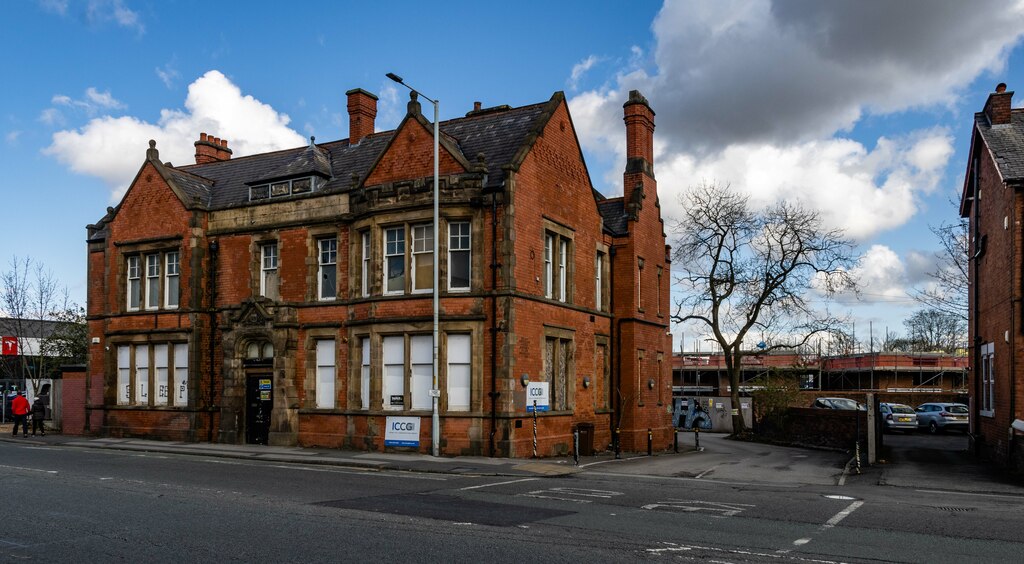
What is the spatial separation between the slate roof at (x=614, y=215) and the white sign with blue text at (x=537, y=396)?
332 inches

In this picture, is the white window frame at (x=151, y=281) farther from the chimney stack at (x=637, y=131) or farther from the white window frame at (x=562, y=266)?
the chimney stack at (x=637, y=131)

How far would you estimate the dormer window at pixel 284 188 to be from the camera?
2933 cm

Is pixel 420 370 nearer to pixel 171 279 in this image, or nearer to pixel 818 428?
pixel 171 279

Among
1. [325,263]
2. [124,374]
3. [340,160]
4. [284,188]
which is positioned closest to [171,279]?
[124,374]

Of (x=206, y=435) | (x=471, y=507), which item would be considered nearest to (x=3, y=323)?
(x=206, y=435)

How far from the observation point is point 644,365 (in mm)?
33219

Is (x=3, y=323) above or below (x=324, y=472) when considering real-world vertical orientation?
above

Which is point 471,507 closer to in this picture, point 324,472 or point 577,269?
point 324,472

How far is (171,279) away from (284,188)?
5.69 m

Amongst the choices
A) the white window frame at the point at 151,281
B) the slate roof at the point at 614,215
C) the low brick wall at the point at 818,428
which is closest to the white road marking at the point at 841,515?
the low brick wall at the point at 818,428

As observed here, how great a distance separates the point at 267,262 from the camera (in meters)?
29.5

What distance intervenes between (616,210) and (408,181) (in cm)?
1068

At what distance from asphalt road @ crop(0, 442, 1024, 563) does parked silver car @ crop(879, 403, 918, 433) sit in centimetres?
2985

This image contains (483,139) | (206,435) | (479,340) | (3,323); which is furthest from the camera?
(3,323)
